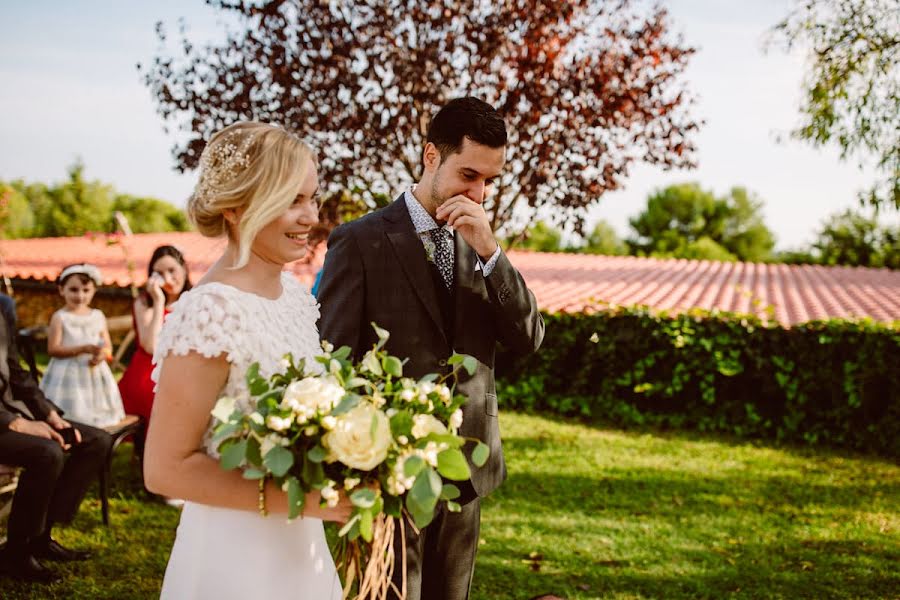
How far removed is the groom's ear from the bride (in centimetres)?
80

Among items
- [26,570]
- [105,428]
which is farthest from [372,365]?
[105,428]

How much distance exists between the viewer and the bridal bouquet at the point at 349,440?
65.3 inches

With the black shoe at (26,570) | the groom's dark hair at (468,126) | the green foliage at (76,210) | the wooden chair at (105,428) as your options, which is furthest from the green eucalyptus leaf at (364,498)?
the green foliage at (76,210)

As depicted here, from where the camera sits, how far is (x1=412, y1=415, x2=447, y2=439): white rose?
1.73 m

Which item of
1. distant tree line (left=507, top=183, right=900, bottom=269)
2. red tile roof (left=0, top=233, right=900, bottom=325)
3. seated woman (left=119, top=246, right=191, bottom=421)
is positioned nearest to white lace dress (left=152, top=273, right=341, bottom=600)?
seated woman (left=119, top=246, right=191, bottom=421)

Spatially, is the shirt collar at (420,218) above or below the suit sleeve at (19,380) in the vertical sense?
above

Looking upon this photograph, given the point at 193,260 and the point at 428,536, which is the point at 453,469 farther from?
the point at 193,260

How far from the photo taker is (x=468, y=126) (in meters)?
2.71

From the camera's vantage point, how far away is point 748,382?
432 inches

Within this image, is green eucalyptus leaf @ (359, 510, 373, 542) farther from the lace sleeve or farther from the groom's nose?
the groom's nose

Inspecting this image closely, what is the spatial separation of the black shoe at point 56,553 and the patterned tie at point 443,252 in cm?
383

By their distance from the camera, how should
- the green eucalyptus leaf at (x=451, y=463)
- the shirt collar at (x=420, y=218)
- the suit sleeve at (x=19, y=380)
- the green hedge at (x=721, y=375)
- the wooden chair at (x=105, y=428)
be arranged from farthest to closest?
the green hedge at (x=721, y=375) < the wooden chair at (x=105, y=428) < the suit sleeve at (x=19, y=380) < the shirt collar at (x=420, y=218) < the green eucalyptus leaf at (x=451, y=463)

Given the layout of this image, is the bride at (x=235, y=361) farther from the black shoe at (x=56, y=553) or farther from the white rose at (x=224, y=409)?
the black shoe at (x=56, y=553)

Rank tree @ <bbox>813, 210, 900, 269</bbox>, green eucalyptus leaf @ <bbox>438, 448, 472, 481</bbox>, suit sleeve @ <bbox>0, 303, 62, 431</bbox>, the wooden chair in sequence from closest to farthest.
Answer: green eucalyptus leaf @ <bbox>438, 448, 472, 481</bbox> < suit sleeve @ <bbox>0, 303, 62, 431</bbox> < the wooden chair < tree @ <bbox>813, 210, 900, 269</bbox>
